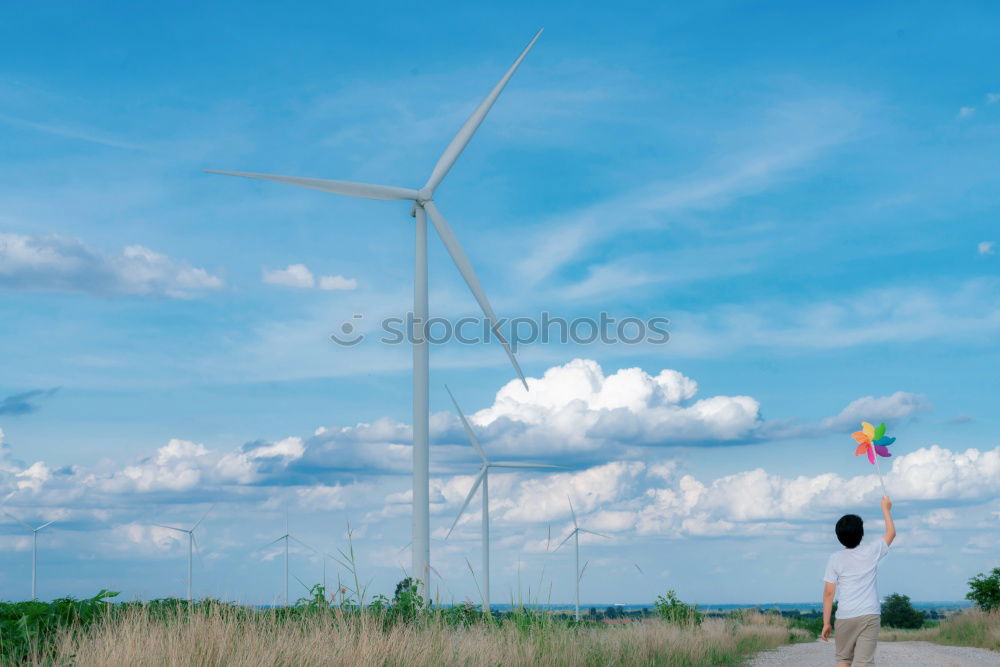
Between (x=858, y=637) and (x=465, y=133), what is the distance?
30.0 meters

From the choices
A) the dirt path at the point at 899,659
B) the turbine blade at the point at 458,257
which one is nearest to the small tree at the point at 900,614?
the dirt path at the point at 899,659

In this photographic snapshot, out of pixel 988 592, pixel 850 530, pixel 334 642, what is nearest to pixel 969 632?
pixel 988 592

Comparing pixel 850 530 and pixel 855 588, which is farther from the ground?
pixel 850 530

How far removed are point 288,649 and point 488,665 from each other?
322 cm

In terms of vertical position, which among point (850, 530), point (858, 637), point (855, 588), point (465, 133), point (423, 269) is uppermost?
point (465, 133)

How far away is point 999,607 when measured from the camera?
4581 cm

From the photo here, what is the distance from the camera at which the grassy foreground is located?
125 ft

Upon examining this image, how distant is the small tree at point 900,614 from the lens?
249ft

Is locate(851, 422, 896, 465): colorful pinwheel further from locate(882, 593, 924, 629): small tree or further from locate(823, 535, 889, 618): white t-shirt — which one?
locate(882, 593, 924, 629): small tree

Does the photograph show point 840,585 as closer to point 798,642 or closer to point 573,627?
point 573,627

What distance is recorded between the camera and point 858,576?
13.6 metres

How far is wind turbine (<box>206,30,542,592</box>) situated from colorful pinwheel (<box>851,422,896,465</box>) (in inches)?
556

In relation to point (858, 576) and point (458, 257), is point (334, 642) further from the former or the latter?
point (458, 257)

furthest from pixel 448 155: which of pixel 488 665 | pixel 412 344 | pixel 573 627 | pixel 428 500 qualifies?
pixel 488 665
